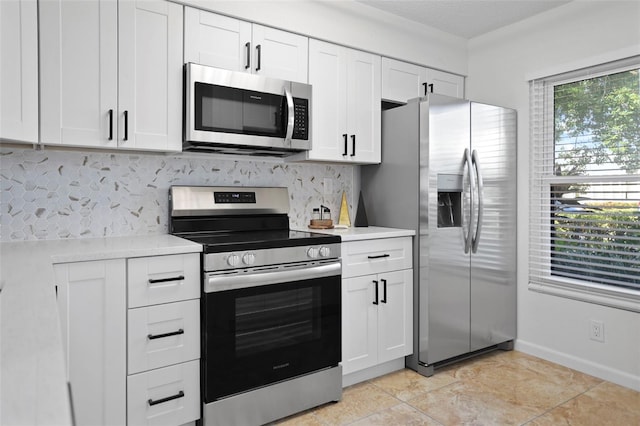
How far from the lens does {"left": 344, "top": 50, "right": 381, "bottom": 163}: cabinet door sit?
3.00 m

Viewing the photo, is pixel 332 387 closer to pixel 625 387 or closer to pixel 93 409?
pixel 93 409

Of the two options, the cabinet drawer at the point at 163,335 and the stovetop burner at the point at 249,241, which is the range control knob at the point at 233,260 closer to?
the stovetop burner at the point at 249,241

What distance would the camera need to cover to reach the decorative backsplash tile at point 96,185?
2.22m

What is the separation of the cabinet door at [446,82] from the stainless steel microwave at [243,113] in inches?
47.4

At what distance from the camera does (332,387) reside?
2.49m

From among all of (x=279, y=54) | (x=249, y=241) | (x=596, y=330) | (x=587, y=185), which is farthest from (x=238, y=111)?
(x=596, y=330)

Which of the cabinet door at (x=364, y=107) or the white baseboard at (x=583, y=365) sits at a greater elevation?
the cabinet door at (x=364, y=107)

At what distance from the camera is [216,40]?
244 cm

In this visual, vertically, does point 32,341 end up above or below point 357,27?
below

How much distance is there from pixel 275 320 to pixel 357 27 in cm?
200

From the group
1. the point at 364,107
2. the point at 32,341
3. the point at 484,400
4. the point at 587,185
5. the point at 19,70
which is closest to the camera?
the point at 32,341

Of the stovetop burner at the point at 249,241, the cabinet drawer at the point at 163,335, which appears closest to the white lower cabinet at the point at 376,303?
the stovetop burner at the point at 249,241

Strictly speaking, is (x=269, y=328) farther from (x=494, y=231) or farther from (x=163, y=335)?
(x=494, y=231)

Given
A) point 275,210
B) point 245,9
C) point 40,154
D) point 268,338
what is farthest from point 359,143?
point 40,154
